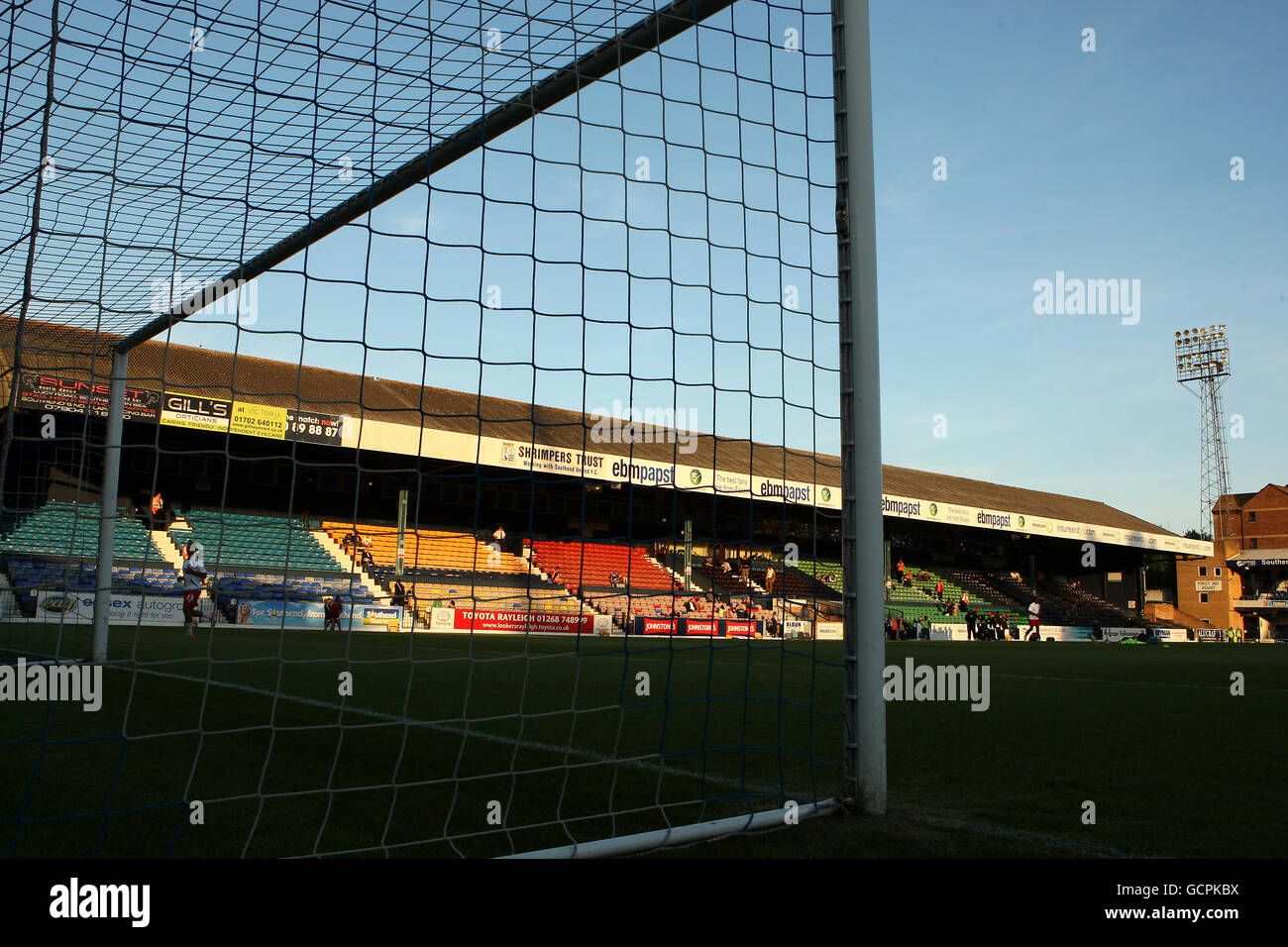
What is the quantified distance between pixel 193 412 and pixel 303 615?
19.4 feet

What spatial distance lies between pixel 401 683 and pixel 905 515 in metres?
31.2

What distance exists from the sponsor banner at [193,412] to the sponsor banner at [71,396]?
582 millimetres

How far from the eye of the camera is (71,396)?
7.70 m

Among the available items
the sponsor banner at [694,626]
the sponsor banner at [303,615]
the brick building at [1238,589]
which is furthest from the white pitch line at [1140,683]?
the brick building at [1238,589]

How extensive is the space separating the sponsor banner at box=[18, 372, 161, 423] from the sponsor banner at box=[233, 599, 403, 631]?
5250 millimetres

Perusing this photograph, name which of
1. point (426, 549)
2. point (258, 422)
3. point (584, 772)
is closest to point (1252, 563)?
point (426, 549)

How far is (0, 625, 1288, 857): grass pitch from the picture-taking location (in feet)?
10.9

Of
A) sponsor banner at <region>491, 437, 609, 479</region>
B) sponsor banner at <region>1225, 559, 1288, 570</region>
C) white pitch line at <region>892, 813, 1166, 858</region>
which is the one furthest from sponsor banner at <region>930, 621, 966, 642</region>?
white pitch line at <region>892, 813, 1166, 858</region>

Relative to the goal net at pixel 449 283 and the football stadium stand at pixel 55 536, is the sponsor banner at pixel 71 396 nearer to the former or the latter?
the goal net at pixel 449 283

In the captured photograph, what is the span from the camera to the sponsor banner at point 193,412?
21.6m

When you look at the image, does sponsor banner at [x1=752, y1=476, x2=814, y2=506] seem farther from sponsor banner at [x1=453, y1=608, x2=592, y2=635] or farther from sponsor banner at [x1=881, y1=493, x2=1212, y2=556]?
sponsor banner at [x1=881, y1=493, x2=1212, y2=556]

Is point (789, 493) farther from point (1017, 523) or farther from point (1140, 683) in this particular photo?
point (1017, 523)
